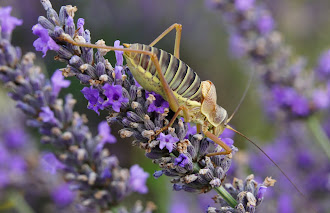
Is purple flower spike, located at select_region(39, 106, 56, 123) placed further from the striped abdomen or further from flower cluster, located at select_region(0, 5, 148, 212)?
the striped abdomen

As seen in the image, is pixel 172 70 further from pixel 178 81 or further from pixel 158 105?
pixel 158 105

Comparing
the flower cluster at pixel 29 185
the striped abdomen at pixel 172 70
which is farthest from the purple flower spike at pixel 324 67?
the flower cluster at pixel 29 185

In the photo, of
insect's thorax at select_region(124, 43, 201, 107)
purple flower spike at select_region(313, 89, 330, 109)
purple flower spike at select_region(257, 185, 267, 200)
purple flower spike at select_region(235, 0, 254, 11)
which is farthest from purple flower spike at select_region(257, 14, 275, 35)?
purple flower spike at select_region(257, 185, 267, 200)

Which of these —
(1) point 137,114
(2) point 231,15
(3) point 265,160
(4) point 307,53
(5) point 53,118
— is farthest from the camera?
(4) point 307,53

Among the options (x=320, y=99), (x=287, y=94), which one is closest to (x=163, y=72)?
(x=287, y=94)

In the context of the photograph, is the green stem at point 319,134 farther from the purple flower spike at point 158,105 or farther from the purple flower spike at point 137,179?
the purple flower spike at point 158,105

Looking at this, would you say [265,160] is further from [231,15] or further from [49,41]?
[49,41]

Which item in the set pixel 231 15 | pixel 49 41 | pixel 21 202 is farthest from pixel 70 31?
pixel 231 15
